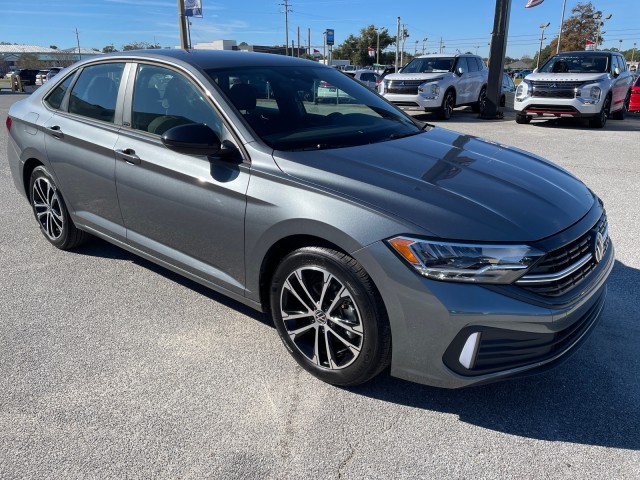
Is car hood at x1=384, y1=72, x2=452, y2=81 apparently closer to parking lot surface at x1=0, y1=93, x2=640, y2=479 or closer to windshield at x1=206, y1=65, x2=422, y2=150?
windshield at x1=206, y1=65, x2=422, y2=150

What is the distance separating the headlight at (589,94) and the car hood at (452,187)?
10.6 meters

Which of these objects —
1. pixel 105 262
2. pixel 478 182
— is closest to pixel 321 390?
pixel 478 182

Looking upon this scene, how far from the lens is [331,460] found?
2.31 m

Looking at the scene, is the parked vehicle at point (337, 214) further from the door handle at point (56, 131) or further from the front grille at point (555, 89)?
the front grille at point (555, 89)

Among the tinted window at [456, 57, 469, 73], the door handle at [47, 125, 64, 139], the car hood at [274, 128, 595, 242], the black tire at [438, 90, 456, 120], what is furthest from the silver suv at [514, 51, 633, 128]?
the door handle at [47, 125, 64, 139]

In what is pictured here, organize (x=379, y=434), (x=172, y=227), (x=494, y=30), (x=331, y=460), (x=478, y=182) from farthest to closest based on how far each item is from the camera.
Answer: (x=494, y=30) → (x=172, y=227) → (x=478, y=182) → (x=379, y=434) → (x=331, y=460)

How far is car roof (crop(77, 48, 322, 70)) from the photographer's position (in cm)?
348

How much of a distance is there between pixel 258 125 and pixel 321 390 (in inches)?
60.5

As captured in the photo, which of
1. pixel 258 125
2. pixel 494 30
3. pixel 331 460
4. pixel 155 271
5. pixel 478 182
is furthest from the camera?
pixel 494 30

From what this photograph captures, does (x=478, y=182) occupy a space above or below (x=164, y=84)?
below

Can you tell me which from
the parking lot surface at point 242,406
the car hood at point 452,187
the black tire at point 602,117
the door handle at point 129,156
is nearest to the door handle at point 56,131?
the door handle at point 129,156

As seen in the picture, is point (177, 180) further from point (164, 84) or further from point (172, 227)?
point (164, 84)

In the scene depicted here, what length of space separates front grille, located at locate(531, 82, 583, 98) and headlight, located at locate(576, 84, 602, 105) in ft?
0.38

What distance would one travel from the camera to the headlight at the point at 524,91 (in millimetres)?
13195
